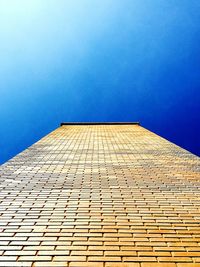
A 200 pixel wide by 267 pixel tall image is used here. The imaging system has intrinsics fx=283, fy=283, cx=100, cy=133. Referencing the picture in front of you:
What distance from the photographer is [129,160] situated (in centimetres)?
611

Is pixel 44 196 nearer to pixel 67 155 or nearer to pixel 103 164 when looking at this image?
pixel 103 164

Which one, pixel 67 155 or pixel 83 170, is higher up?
pixel 67 155

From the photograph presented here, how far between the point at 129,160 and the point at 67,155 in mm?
1454

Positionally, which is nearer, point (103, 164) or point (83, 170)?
point (83, 170)

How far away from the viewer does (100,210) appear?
3645mm

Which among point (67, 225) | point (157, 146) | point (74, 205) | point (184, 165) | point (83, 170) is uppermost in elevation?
point (157, 146)

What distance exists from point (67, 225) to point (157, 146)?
4.86 metres

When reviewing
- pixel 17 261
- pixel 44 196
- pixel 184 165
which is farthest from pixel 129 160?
pixel 17 261

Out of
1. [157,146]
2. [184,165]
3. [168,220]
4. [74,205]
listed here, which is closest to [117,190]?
[74,205]

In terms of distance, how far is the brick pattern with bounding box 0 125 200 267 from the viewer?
267cm

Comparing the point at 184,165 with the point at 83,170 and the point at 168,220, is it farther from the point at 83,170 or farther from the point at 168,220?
the point at 168,220

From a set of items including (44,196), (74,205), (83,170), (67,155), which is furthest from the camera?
(67,155)

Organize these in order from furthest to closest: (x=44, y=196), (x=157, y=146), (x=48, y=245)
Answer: (x=157, y=146), (x=44, y=196), (x=48, y=245)

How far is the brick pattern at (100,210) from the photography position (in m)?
2.67
